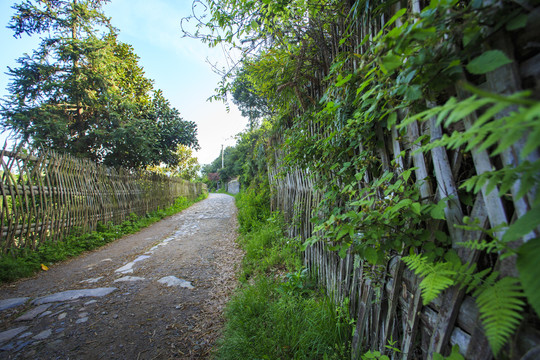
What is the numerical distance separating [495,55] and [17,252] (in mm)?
6339

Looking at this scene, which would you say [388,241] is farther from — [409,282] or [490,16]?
[490,16]

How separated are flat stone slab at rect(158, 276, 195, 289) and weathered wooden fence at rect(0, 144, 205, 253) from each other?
281 centimetres

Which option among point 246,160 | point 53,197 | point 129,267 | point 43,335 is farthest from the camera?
point 246,160

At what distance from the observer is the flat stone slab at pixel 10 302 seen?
2706 millimetres

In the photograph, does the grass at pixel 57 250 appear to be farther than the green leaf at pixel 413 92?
Yes

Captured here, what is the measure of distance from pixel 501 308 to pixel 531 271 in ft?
0.65

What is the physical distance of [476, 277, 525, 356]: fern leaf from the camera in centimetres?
65

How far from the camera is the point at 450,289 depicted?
1.00 meters

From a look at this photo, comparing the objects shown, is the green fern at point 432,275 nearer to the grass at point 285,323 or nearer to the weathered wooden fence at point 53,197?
the grass at point 285,323

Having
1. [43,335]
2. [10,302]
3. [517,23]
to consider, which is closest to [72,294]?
[10,302]

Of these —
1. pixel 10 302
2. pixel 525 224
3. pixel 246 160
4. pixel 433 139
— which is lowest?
pixel 10 302

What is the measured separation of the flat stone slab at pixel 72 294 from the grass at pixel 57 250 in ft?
3.95

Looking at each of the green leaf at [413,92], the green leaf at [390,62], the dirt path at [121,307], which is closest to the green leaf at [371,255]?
the green leaf at [413,92]

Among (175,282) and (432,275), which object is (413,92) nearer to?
(432,275)
